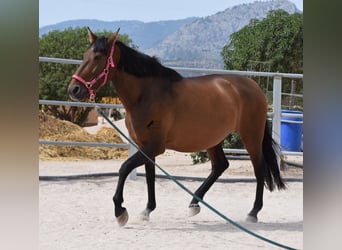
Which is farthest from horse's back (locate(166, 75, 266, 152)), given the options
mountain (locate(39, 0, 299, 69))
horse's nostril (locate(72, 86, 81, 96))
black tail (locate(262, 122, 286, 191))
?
mountain (locate(39, 0, 299, 69))

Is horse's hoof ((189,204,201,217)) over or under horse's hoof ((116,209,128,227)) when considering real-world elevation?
under

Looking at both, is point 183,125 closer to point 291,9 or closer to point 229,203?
point 229,203

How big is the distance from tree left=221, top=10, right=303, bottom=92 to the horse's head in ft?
11.8

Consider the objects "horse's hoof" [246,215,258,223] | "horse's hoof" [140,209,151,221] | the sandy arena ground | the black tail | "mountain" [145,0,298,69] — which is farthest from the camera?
"mountain" [145,0,298,69]

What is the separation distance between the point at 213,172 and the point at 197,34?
4.55m

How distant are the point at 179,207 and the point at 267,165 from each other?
79 cm

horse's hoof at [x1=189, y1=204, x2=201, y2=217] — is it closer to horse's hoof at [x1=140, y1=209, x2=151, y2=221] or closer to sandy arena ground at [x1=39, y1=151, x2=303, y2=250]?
sandy arena ground at [x1=39, y1=151, x2=303, y2=250]

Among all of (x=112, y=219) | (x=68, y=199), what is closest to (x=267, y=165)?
(x=112, y=219)

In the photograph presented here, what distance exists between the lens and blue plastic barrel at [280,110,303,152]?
235 inches

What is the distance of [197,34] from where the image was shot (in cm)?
841

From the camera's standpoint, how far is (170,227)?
12.4ft

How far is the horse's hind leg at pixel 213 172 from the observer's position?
4074 millimetres

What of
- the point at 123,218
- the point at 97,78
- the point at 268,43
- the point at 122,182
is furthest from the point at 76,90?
the point at 268,43

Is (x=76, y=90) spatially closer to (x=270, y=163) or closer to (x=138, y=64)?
(x=138, y=64)
